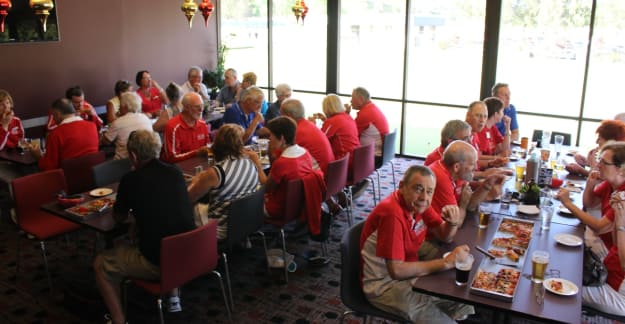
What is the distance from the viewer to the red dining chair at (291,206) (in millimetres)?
4441

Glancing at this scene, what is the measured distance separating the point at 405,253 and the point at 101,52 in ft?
22.0

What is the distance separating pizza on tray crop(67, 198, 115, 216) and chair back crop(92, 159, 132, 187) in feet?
2.09

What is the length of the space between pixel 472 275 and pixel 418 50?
613 centimetres

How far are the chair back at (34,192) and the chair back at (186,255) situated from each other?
1752mm

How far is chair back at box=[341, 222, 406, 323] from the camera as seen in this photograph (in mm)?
3150

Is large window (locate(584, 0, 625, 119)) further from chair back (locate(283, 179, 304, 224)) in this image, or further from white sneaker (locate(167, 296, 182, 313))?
white sneaker (locate(167, 296, 182, 313))

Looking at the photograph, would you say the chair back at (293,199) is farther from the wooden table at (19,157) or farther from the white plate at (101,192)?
the wooden table at (19,157)

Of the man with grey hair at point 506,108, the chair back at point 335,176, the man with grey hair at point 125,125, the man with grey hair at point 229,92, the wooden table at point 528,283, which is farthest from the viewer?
the man with grey hair at point 229,92

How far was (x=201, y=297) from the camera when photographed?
445cm

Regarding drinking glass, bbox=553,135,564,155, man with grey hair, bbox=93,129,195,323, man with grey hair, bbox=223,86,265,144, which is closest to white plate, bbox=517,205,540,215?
drinking glass, bbox=553,135,564,155

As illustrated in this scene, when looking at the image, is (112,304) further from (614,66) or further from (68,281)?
(614,66)

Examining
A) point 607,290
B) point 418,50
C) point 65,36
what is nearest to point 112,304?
point 607,290

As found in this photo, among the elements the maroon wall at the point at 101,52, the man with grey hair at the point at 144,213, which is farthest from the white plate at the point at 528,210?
the maroon wall at the point at 101,52

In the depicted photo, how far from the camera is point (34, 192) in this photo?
175 inches
